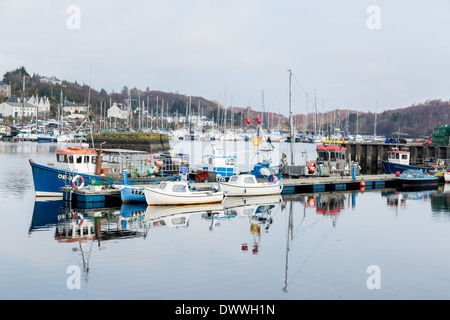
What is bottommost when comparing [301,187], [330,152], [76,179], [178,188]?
[301,187]

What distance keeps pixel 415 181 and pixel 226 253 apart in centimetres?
3494

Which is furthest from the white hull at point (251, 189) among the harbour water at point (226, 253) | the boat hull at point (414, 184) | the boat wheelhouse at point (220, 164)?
the boat hull at point (414, 184)

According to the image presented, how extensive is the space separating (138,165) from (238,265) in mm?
21186

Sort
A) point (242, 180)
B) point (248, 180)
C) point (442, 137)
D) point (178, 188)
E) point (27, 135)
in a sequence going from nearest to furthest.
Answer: point (178, 188) → point (242, 180) → point (248, 180) → point (442, 137) → point (27, 135)

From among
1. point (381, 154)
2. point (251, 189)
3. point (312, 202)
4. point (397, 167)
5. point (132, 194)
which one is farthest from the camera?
point (381, 154)

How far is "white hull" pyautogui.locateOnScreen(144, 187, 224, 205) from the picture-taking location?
33.3m

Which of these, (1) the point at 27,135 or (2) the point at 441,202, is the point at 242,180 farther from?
(1) the point at 27,135

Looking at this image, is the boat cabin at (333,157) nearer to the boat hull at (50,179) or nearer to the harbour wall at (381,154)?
the harbour wall at (381,154)

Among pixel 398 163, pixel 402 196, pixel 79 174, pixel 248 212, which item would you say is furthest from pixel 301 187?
pixel 79 174

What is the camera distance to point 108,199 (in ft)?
116

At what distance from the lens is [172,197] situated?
33.5 m

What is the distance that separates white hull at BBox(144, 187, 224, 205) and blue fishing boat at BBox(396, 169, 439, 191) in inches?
1003

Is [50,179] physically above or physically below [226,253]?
above
